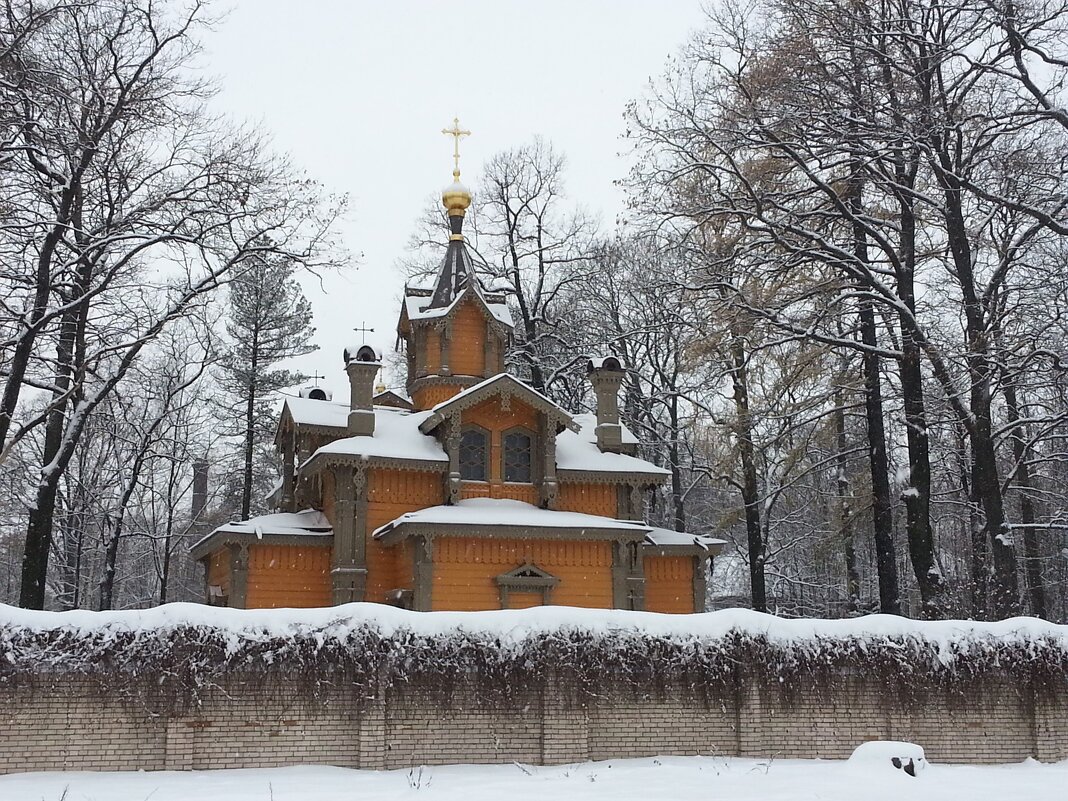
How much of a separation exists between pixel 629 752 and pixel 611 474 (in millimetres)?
11290

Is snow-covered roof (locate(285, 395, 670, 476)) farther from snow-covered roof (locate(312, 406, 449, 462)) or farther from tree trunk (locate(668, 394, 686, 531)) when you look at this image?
tree trunk (locate(668, 394, 686, 531))

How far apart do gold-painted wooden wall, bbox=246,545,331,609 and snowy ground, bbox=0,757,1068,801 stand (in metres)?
10.7

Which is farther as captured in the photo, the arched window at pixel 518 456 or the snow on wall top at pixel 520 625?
the arched window at pixel 518 456

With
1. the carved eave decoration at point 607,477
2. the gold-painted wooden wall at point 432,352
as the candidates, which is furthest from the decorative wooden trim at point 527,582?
the gold-painted wooden wall at point 432,352

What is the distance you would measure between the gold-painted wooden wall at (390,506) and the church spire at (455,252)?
6292 millimetres

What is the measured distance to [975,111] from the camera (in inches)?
813

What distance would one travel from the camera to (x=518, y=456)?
25078 mm

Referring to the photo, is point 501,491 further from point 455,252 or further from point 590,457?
point 455,252

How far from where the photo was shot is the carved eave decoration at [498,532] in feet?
72.4

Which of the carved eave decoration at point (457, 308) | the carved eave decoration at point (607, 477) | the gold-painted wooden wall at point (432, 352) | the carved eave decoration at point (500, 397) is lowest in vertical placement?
the carved eave decoration at point (607, 477)

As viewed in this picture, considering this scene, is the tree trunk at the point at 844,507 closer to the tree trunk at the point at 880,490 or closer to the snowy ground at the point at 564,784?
the tree trunk at the point at 880,490

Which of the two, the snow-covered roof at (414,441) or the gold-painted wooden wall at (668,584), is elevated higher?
the snow-covered roof at (414,441)

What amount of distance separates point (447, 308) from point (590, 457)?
5.85m

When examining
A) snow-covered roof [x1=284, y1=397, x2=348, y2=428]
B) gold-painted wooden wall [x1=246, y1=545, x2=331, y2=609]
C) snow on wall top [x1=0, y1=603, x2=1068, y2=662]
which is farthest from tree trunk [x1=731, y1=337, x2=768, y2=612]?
snow on wall top [x1=0, y1=603, x2=1068, y2=662]
